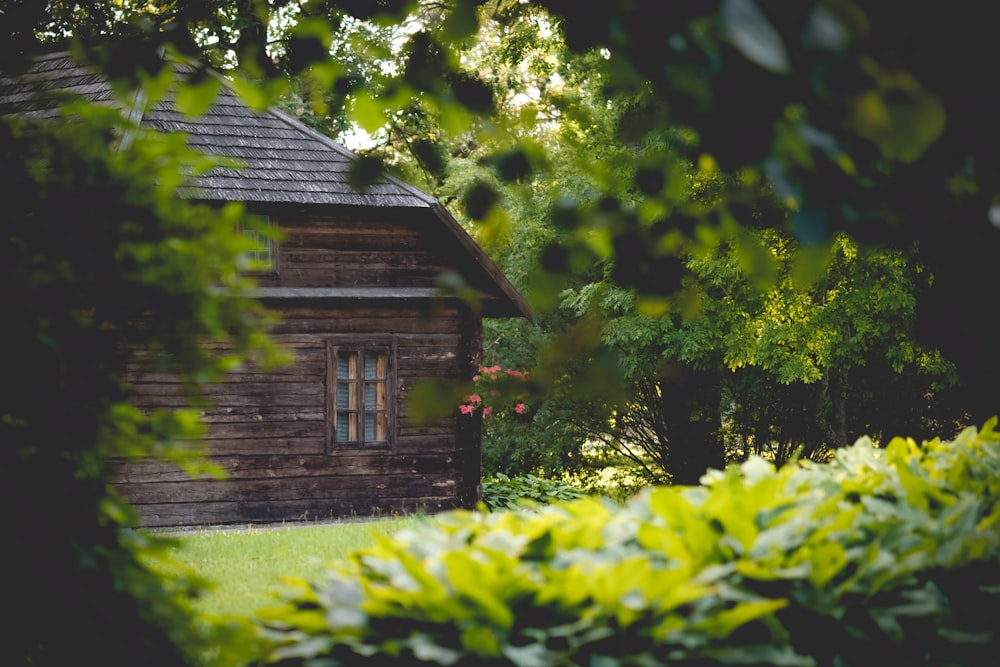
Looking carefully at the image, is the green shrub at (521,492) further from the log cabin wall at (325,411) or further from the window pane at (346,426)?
the window pane at (346,426)

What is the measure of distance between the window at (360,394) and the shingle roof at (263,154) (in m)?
2.20

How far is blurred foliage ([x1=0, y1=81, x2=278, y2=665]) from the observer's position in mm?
3518

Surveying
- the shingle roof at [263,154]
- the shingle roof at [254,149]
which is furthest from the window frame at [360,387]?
the shingle roof at [254,149]

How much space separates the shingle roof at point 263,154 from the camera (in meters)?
14.9

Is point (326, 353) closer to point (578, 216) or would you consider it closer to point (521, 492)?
point (521, 492)

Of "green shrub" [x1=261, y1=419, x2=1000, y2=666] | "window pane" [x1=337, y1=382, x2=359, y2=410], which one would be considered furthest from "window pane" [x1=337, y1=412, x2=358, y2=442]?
"green shrub" [x1=261, y1=419, x2=1000, y2=666]

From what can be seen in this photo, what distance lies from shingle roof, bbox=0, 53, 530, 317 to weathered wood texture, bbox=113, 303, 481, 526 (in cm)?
159

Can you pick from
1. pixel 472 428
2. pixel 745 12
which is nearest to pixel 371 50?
pixel 745 12

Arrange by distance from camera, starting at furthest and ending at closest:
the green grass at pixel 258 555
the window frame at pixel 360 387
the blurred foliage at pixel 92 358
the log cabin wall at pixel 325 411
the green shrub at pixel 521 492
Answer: the green shrub at pixel 521 492, the window frame at pixel 360 387, the log cabin wall at pixel 325 411, the green grass at pixel 258 555, the blurred foliage at pixel 92 358

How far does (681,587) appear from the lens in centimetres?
311

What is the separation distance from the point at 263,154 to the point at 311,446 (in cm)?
456

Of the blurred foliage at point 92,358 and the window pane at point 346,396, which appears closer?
the blurred foliage at point 92,358

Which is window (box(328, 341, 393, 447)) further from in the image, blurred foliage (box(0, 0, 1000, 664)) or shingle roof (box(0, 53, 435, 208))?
blurred foliage (box(0, 0, 1000, 664))

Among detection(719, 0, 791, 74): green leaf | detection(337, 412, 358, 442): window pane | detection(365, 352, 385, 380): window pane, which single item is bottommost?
detection(337, 412, 358, 442): window pane
